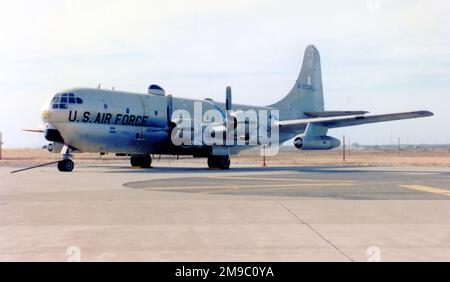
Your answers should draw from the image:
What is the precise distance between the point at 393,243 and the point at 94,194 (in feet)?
33.3

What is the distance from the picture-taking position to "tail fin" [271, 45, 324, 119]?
43750 millimetres

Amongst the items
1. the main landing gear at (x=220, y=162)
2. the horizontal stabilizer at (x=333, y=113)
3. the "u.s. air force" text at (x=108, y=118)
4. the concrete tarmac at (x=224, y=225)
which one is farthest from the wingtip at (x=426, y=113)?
the "u.s. air force" text at (x=108, y=118)

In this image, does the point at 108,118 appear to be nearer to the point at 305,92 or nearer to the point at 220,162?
the point at 220,162

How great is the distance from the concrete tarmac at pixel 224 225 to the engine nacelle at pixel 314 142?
59.2 feet

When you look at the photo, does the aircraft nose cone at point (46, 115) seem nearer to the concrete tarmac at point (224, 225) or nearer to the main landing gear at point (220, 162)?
the main landing gear at point (220, 162)

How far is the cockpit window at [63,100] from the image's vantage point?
93.5 ft

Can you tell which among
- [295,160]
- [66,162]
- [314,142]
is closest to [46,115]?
[66,162]

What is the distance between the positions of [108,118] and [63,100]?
2.88 m

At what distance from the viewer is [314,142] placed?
35031 millimetres

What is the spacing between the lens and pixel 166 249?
24.0ft

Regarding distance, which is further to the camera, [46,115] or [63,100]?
[63,100]

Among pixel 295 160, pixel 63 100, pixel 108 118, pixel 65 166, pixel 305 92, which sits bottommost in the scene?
pixel 295 160
